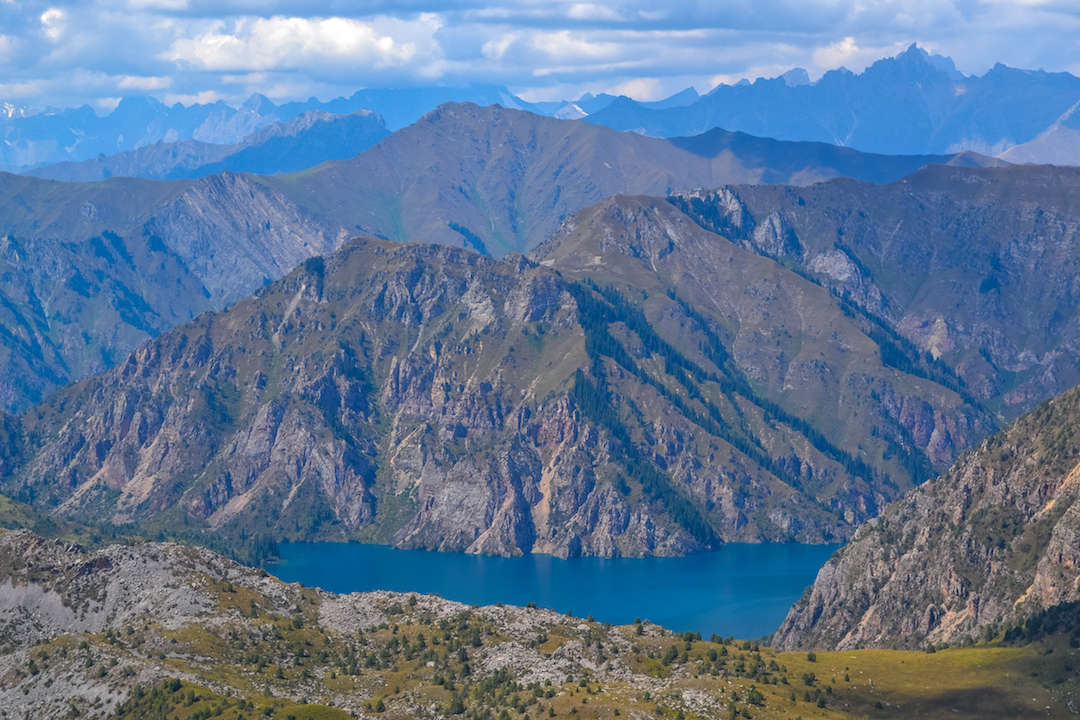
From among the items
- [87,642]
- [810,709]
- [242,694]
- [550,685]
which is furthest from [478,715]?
[87,642]

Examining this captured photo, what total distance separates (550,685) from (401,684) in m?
21.7

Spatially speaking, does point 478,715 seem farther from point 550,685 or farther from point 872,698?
point 872,698

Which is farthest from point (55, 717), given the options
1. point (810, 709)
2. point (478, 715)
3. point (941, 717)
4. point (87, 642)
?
point (941, 717)

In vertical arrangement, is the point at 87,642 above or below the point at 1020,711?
above

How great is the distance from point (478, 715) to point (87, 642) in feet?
174

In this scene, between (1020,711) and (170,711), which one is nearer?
(170,711)

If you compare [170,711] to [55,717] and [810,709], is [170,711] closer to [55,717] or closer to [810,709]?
[55,717]

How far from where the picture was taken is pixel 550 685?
184000mm

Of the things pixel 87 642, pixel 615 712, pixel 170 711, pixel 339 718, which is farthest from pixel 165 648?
pixel 615 712

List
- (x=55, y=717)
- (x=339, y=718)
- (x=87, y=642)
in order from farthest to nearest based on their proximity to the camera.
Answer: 1. (x=87, y=642)
2. (x=55, y=717)
3. (x=339, y=718)

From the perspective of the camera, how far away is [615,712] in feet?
553

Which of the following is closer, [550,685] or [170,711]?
[170,711]

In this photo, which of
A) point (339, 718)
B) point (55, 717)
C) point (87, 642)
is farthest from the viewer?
point (87, 642)

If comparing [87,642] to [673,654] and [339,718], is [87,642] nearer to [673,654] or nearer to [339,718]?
→ [339,718]
